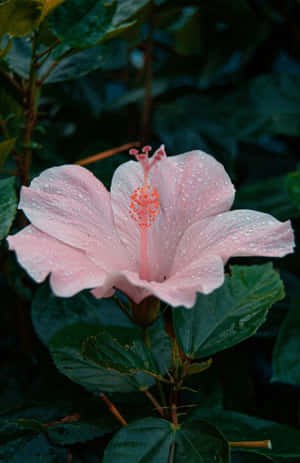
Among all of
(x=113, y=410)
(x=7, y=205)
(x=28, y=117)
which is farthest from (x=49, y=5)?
(x=113, y=410)

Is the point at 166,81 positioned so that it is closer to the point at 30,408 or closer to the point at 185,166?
the point at 185,166

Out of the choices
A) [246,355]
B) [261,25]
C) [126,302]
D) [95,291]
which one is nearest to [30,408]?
[126,302]

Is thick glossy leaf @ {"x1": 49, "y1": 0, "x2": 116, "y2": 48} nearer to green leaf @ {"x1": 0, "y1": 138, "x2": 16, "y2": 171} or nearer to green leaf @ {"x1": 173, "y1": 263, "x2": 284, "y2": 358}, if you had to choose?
green leaf @ {"x1": 0, "y1": 138, "x2": 16, "y2": 171}

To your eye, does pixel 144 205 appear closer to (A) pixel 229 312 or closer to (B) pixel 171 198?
(B) pixel 171 198

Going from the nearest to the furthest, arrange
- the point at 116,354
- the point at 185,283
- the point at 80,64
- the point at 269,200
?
1. the point at 185,283
2. the point at 116,354
3. the point at 80,64
4. the point at 269,200

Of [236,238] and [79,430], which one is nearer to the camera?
[236,238]

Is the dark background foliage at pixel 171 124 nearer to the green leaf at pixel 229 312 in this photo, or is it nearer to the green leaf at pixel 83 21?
the green leaf at pixel 83 21
